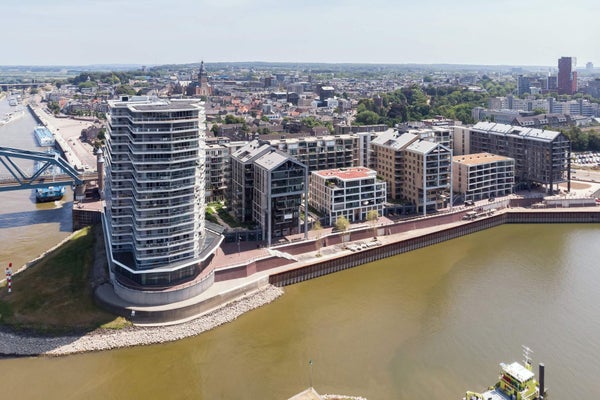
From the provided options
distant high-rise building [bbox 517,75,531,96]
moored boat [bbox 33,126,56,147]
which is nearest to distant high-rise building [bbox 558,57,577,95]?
distant high-rise building [bbox 517,75,531,96]

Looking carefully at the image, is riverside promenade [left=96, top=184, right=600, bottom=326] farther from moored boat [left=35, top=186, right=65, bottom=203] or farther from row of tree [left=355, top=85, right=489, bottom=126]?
row of tree [left=355, top=85, right=489, bottom=126]

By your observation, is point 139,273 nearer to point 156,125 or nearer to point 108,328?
point 108,328

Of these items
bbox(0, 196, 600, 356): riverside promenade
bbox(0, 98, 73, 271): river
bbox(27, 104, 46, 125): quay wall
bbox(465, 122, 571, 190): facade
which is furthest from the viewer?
bbox(27, 104, 46, 125): quay wall

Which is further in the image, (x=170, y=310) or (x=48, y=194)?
(x=48, y=194)

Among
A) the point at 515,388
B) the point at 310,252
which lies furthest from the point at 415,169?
the point at 515,388

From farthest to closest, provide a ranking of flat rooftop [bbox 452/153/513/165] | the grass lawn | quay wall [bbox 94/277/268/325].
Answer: flat rooftop [bbox 452/153/513/165] < quay wall [bbox 94/277/268/325] < the grass lawn

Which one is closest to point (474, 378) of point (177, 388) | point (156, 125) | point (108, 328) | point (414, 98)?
point (177, 388)

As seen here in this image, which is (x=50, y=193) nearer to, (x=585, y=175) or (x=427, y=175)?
(x=427, y=175)
